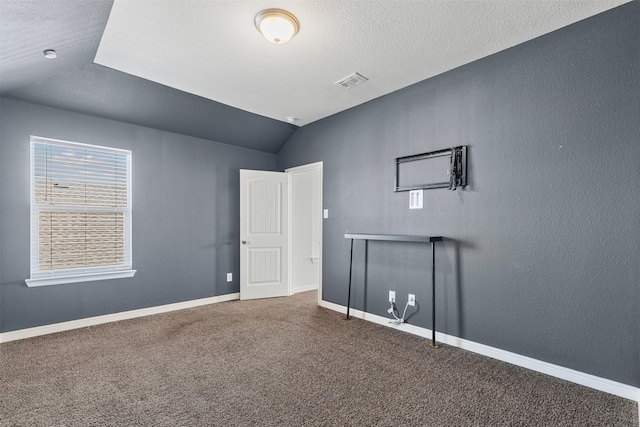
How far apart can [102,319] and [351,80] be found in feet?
12.5

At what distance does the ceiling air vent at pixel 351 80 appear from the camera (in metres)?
3.03

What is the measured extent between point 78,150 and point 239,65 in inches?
83.8

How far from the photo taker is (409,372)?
2354 mm

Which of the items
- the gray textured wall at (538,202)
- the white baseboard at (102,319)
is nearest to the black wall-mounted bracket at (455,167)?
the gray textured wall at (538,202)

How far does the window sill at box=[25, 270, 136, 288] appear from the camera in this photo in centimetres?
310

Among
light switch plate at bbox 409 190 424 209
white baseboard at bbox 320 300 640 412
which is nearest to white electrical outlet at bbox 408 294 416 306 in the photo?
white baseboard at bbox 320 300 640 412

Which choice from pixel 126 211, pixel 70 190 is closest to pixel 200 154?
pixel 126 211

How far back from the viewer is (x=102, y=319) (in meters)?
3.50

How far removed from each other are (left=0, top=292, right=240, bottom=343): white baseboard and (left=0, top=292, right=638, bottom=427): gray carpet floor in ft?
0.44

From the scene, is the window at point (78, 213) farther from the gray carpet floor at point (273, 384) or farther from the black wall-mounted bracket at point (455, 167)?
the black wall-mounted bracket at point (455, 167)

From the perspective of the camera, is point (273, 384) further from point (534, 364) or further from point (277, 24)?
point (277, 24)

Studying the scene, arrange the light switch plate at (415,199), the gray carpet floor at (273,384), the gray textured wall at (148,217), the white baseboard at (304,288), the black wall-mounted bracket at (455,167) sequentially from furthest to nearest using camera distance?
the white baseboard at (304,288) → the light switch plate at (415,199) → the gray textured wall at (148,217) → the black wall-mounted bracket at (455,167) → the gray carpet floor at (273,384)

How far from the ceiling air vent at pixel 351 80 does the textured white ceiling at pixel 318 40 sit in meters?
0.06

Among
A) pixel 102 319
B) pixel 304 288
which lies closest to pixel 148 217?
pixel 102 319
